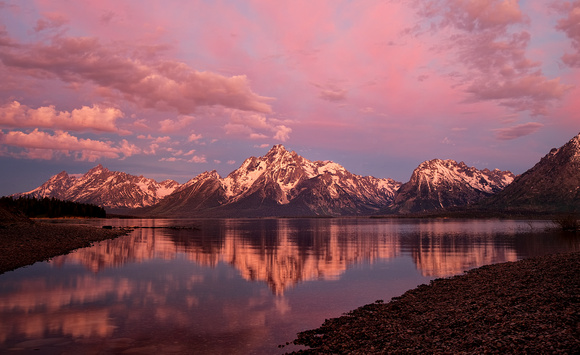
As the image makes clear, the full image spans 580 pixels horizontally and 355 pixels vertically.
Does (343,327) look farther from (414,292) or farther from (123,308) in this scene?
(123,308)

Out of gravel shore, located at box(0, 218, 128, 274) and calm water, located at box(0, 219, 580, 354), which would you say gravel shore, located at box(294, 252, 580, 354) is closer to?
calm water, located at box(0, 219, 580, 354)

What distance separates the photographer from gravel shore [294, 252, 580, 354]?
19656mm

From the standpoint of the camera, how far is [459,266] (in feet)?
187

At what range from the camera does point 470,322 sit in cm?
2428

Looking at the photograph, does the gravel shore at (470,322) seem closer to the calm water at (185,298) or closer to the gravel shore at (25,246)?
the calm water at (185,298)

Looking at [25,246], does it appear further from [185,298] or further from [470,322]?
[470,322]

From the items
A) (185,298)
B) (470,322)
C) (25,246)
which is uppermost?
(25,246)

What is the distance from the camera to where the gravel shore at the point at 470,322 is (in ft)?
64.5

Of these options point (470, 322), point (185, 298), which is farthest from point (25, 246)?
point (470, 322)

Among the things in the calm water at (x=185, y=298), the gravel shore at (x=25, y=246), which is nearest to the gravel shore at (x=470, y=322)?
→ the calm water at (x=185, y=298)

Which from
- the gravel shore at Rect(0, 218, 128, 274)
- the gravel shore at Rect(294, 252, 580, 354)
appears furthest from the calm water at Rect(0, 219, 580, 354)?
the gravel shore at Rect(0, 218, 128, 274)

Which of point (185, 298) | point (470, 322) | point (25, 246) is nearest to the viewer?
point (470, 322)

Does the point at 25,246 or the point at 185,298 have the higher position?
the point at 25,246

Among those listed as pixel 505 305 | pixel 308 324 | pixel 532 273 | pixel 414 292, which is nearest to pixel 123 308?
pixel 308 324
